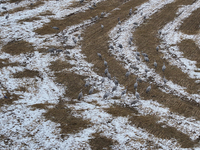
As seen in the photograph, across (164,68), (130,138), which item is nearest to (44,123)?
(130,138)

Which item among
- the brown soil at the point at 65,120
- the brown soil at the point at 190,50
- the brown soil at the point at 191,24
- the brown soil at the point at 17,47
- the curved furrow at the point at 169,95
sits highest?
the brown soil at the point at 17,47

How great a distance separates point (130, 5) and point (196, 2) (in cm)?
1361

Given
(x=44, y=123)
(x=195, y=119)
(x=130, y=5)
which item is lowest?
(x=195, y=119)

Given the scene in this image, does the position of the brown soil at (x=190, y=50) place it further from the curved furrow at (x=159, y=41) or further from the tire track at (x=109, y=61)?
the tire track at (x=109, y=61)

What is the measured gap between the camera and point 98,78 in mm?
Answer: 21453

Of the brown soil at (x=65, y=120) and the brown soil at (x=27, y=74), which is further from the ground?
the brown soil at (x=27, y=74)

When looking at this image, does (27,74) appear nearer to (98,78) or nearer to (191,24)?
(98,78)

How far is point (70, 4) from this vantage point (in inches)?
1670

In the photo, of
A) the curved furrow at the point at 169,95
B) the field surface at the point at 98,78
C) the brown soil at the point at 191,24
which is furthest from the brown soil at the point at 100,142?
the brown soil at the point at 191,24

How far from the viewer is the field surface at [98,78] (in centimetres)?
1400

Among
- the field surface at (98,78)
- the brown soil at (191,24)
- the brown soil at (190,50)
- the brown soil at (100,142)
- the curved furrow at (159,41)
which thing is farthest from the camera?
A: the brown soil at (191,24)

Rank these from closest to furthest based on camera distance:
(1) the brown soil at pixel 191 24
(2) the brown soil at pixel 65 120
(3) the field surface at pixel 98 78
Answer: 1. (3) the field surface at pixel 98 78
2. (2) the brown soil at pixel 65 120
3. (1) the brown soil at pixel 191 24

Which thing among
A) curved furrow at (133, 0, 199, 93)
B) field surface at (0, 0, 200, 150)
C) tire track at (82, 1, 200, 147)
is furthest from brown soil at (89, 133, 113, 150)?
curved furrow at (133, 0, 199, 93)

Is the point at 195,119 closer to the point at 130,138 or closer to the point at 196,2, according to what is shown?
the point at 130,138
